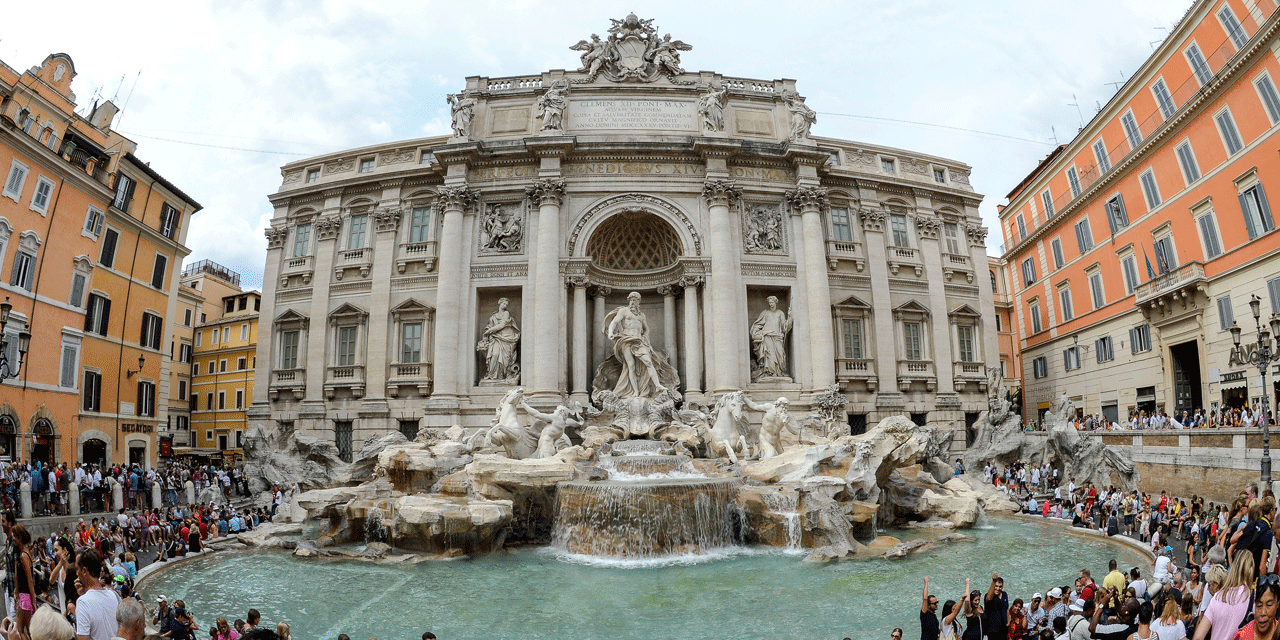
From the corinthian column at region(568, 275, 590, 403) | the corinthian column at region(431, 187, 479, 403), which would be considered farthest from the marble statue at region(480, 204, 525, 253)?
the corinthian column at region(568, 275, 590, 403)

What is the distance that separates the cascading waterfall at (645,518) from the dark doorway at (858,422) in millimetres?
11712

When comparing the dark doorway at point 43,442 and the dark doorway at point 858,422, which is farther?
the dark doorway at point 858,422

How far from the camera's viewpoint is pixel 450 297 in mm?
24781

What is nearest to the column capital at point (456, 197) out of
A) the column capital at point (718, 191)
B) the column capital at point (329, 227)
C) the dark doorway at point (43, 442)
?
the column capital at point (329, 227)

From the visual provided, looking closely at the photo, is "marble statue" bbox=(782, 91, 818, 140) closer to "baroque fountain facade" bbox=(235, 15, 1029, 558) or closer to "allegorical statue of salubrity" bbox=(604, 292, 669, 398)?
"baroque fountain facade" bbox=(235, 15, 1029, 558)

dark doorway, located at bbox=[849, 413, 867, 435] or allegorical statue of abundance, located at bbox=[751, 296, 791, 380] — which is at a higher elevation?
allegorical statue of abundance, located at bbox=[751, 296, 791, 380]

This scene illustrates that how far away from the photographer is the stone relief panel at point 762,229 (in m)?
25.8

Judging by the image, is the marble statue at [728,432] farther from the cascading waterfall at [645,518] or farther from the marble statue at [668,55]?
the marble statue at [668,55]

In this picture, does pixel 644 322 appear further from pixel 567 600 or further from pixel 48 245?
pixel 48 245

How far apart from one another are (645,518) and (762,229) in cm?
1445

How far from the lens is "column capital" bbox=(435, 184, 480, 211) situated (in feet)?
83.3

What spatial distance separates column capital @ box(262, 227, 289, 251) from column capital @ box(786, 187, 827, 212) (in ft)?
66.2

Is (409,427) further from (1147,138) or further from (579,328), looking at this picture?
(1147,138)

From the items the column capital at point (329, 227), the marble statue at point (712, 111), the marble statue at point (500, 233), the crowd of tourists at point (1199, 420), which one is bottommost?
the crowd of tourists at point (1199, 420)
